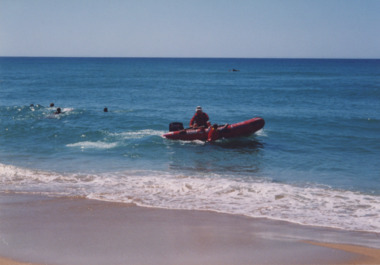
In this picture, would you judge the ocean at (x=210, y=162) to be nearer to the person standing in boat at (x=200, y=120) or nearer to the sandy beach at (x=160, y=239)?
the sandy beach at (x=160, y=239)

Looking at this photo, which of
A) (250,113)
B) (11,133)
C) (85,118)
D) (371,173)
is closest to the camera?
(371,173)

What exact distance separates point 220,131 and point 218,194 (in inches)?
274

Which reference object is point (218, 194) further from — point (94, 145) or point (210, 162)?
point (94, 145)

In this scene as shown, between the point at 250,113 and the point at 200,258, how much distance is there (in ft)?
68.7

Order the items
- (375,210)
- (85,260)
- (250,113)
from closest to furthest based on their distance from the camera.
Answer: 1. (85,260)
2. (375,210)
3. (250,113)

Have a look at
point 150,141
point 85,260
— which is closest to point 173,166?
point 150,141

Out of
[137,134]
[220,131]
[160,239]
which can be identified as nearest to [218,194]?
[160,239]

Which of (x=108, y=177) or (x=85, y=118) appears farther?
(x=85, y=118)

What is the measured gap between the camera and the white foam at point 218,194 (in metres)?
7.74

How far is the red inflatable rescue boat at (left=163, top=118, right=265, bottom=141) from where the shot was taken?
16.0 meters

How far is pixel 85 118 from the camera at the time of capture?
22.9 metres

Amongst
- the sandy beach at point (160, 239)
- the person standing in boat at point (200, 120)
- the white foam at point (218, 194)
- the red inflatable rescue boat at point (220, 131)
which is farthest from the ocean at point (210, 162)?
the person standing in boat at point (200, 120)

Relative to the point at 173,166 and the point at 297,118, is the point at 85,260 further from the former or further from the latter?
the point at 297,118

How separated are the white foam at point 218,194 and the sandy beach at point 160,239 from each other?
58 centimetres
